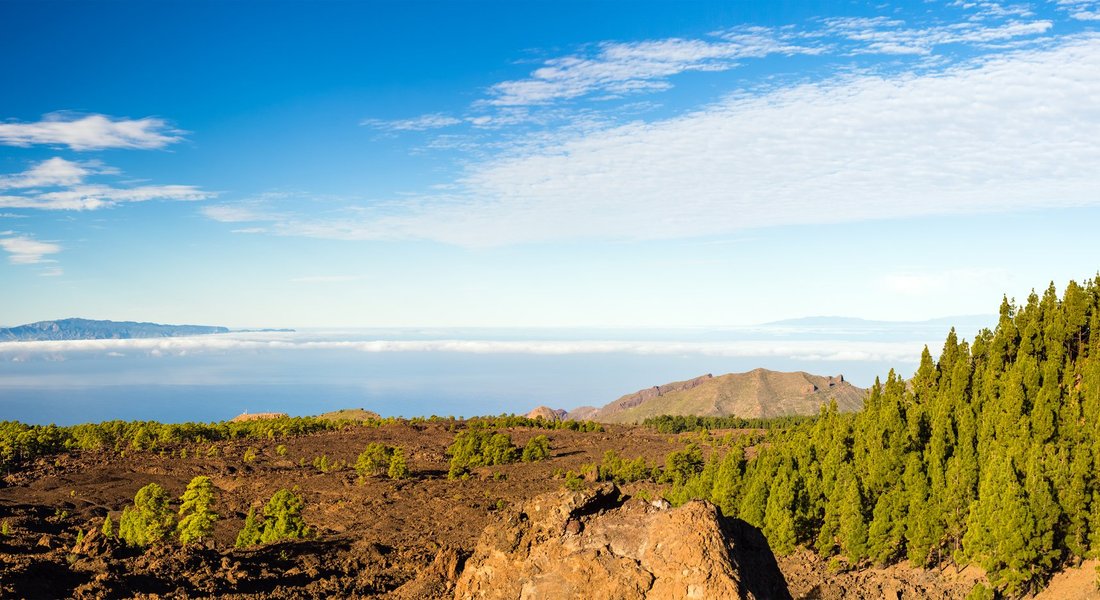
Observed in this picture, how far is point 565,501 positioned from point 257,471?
61.4 meters

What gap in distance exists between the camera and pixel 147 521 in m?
40.8

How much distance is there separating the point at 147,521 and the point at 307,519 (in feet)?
39.4

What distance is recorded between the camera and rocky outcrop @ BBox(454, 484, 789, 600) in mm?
13537

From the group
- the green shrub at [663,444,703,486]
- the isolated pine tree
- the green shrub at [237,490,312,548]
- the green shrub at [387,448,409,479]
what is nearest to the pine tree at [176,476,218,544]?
the isolated pine tree

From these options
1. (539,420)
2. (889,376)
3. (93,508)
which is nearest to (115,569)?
(93,508)

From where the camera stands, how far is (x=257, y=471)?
2712 inches

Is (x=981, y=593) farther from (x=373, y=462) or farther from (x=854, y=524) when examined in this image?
(x=373, y=462)

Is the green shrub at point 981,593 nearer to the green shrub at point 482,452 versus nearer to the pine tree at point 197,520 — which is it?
the pine tree at point 197,520

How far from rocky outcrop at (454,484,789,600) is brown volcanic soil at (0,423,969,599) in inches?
107

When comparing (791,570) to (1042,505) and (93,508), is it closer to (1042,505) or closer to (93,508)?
(1042,505)

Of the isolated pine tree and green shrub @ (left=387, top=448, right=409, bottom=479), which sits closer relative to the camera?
the isolated pine tree

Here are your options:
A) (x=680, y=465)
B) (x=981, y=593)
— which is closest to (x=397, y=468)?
(x=680, y=465)

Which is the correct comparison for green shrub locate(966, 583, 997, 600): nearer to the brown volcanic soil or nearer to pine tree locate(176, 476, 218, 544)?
the brown volcanic soil

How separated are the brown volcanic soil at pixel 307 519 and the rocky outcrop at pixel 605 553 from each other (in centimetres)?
271
